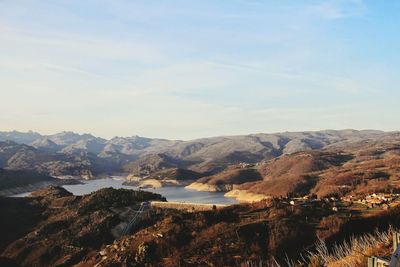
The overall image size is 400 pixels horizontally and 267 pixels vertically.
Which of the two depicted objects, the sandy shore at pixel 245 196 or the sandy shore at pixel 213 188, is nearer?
the sandy shore at pixel 245 196

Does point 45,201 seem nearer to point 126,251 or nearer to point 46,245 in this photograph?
point 46,245

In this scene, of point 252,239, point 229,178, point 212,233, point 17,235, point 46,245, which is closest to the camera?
point 252,239

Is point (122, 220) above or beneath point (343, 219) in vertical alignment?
beneath

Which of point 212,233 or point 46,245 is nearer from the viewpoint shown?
point 212,233

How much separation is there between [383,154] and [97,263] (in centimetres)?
15916

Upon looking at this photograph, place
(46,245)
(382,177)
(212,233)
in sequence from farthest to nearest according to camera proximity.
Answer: (382,177), (46,245), (212,233)

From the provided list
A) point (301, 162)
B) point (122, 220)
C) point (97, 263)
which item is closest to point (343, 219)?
point (97, 263)

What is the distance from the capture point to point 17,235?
71938 mm

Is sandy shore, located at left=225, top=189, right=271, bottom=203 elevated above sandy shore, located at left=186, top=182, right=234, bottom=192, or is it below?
above

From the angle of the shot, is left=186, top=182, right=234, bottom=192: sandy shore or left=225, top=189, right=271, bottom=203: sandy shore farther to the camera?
left=186, top=182, right=234, bottom=192: sandy shore

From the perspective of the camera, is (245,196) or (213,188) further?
(213,188)

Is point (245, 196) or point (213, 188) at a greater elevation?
point (245, 196)

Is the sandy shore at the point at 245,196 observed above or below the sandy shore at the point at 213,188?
above

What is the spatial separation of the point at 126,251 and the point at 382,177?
81258mm
